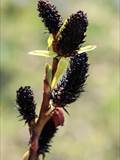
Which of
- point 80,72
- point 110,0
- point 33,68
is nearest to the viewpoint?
point 80,72

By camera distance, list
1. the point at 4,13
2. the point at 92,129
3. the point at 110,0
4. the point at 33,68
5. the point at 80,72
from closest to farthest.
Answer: the point at 80,72
the point at 92,129
the point at 33,68
the point at 4,13
the point at 110,0

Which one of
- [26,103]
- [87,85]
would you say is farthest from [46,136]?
[87,85]

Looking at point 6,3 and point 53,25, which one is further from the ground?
point 53,25

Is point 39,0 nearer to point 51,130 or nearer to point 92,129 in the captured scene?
point 51,130

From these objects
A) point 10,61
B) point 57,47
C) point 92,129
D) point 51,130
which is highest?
point 57,47

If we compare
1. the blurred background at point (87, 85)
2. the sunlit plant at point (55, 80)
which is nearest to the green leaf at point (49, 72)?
the sunlit plant at point (55, 80)

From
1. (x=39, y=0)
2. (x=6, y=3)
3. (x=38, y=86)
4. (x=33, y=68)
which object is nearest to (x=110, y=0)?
(x=6, y=3)
